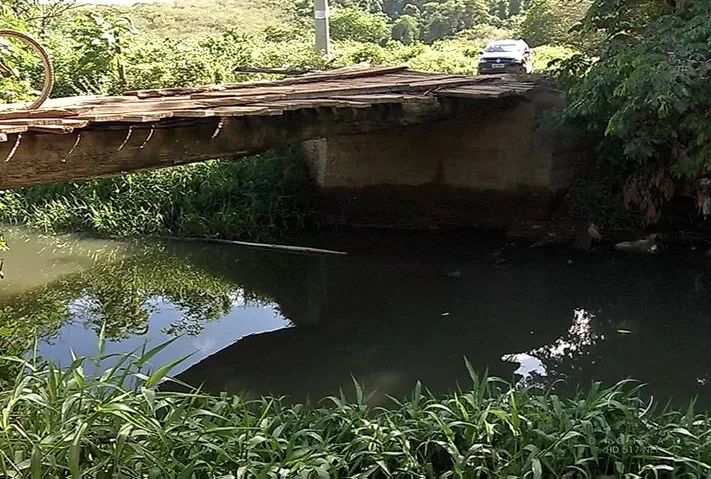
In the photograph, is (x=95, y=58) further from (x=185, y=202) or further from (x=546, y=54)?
(x=546, y=54)

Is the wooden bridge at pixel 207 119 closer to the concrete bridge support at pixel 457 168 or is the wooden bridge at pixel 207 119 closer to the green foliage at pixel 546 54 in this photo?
the concrete bridge support at pixel 457 168

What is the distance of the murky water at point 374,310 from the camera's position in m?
5.25

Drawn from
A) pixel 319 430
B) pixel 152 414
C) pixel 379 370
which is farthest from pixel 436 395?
pixel 152 414

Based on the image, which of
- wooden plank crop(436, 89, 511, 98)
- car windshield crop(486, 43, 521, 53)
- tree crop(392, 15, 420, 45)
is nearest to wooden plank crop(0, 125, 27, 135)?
wooden plank crop(436, 89, 511, 98)

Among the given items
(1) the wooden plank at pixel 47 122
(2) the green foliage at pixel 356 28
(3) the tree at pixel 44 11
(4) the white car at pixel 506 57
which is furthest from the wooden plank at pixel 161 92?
(2) the green foliage at pixel 356 28

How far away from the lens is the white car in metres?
16.5

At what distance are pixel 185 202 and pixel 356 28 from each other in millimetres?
17771

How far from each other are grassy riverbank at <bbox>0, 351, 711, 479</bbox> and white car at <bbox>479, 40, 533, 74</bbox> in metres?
13.4

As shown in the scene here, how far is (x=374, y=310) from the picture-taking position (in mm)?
6559

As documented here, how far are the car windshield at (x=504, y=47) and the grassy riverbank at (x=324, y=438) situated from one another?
14641mm

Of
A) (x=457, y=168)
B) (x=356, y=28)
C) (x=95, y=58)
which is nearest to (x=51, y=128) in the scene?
(x=457, y=168)

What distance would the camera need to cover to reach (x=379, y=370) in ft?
17.2

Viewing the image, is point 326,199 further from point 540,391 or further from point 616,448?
point 616,448

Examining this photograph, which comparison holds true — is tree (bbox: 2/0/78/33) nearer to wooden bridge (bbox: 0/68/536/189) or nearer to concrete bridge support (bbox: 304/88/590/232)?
concrete bridge support (bbox: 304/88/590/232)
